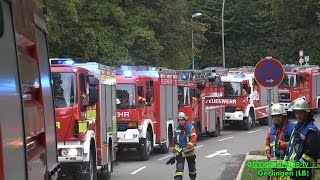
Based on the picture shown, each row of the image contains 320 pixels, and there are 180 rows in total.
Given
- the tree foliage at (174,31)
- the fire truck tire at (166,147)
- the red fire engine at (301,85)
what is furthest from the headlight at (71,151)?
the red fire engine at (301,85)

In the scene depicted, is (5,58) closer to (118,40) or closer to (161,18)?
(118,40)

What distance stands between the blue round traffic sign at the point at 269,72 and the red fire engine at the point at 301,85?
A: 22864 millimetres

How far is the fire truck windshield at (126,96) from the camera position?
17.8 meters

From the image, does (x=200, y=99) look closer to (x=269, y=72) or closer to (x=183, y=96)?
(x=183, y=96)

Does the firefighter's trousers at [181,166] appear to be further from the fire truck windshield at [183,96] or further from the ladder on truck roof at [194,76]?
the ladder on truck roof at [194,76]

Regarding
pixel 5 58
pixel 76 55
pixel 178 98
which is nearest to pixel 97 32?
pixel 76 55

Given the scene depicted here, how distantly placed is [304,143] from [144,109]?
1192 cm

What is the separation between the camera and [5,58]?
3668 millimetres

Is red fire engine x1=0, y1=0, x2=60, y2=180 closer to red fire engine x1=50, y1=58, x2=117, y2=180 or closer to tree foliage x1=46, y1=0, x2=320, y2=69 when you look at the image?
red fire engine x1=50, y1=58, x2=117, y2=180

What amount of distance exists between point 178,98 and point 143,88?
4.46m

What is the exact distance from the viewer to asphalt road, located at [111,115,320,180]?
47.6ft

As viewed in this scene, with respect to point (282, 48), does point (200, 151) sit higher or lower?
lower

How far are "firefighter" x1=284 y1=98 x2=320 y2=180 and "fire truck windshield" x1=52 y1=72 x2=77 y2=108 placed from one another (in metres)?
5.59

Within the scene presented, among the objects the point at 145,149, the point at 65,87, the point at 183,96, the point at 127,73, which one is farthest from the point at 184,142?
the point at 183,96
